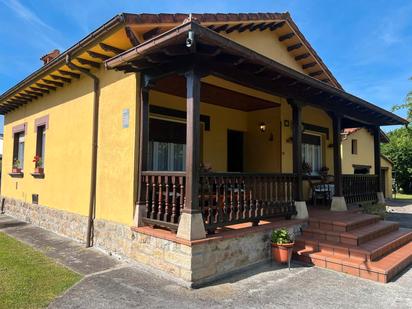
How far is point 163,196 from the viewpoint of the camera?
17.4ft

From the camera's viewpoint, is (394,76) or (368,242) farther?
(394,76)

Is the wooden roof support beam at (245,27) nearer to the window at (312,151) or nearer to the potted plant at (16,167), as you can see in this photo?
the window at (312,151)

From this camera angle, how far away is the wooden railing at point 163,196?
4.86 m

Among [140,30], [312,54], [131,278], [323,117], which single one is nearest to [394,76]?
[323,117]

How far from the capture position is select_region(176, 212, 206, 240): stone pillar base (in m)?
4.43

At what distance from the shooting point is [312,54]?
906cm

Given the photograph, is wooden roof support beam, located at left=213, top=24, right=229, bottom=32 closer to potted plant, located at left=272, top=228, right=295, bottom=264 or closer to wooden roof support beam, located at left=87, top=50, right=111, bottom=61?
wooden roof support beam, located at left=87, top=50, right=111, bottom=61

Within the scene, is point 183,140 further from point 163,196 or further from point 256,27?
point 256,27

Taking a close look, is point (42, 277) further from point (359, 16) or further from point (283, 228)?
point (359, 16)

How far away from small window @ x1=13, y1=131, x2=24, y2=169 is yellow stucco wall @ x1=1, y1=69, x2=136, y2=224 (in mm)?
749

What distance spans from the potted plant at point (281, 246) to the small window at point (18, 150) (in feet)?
30.4

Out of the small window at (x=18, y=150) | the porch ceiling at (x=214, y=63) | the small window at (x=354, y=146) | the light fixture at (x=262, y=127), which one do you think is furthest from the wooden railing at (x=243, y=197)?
the small window at (x=354, y=146)

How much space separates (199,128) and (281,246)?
99.5 inches

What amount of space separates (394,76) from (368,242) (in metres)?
22.4
